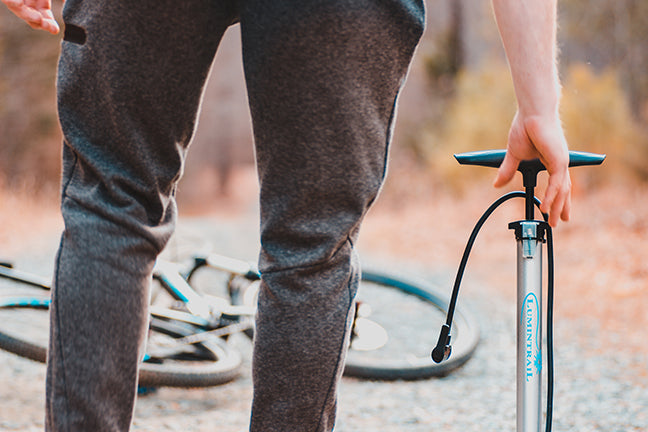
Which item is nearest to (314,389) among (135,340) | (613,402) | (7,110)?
(135,340)

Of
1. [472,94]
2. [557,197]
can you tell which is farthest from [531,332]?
[472,94]

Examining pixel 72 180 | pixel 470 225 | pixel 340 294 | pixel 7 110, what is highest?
pixel 7 110

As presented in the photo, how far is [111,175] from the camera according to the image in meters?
0.70

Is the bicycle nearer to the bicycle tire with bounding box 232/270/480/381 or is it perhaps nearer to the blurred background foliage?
the bicycle tire with bounding box 232/270/480/381

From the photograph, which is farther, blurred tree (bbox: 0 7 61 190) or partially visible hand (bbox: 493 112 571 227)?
blurred tree (bbox: 0 7 61 190)

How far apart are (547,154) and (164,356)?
1400mm

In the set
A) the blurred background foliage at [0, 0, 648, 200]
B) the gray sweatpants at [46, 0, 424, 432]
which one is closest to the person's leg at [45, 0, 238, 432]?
the gray sweatpants at [46, 0, 424, 432]

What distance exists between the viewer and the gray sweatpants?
68 centimetres

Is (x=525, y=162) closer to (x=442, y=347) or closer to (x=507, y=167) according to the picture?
(x=507, y=167)

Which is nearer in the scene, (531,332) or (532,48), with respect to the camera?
(532,48)

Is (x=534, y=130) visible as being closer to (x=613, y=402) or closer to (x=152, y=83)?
(x=152, y=83)

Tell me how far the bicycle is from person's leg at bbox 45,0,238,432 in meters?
A: 0.98

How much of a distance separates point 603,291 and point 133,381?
3427 mm

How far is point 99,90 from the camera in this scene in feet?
2.29
